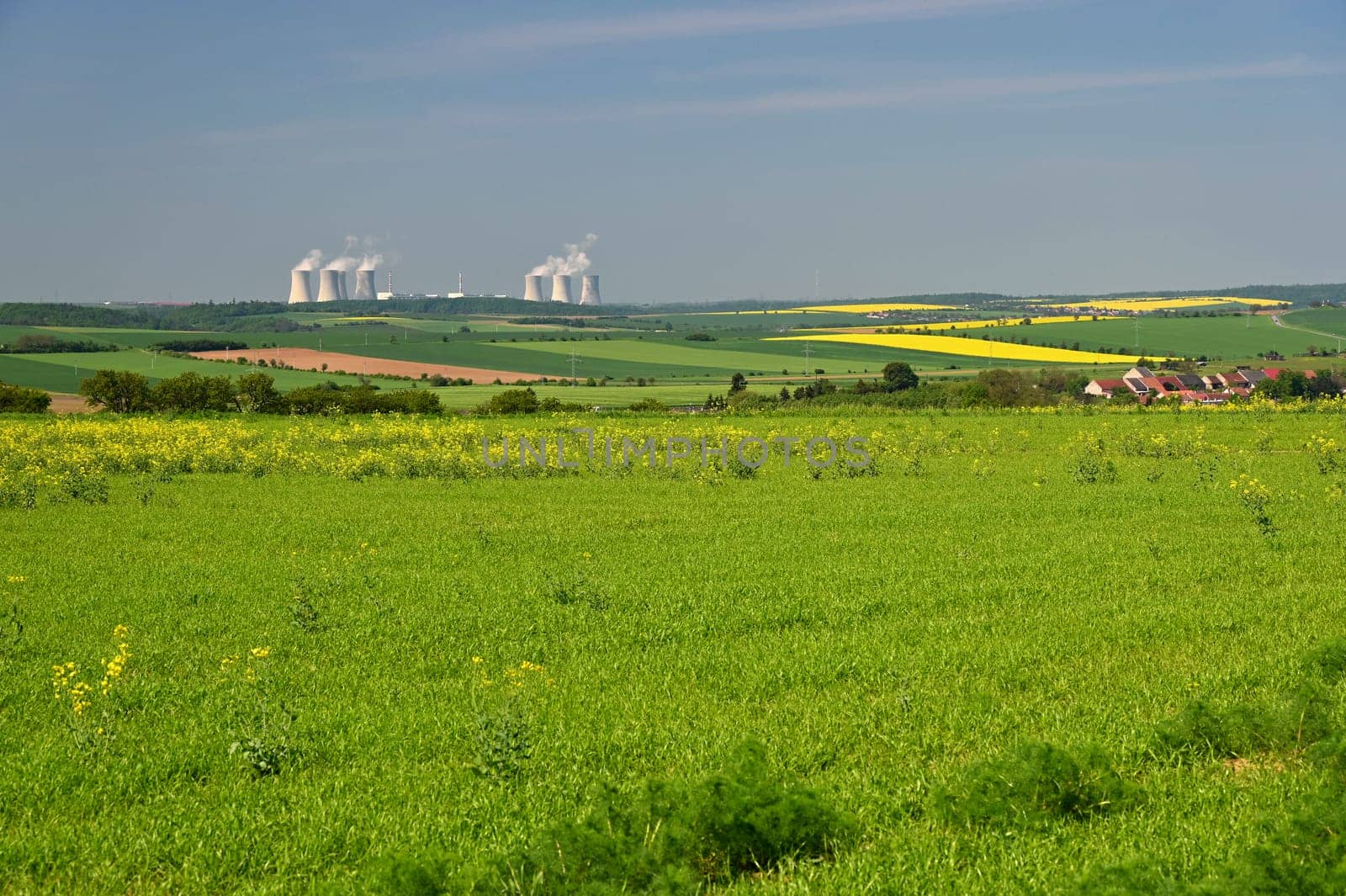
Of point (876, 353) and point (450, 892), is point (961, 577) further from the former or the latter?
point (876, 353)

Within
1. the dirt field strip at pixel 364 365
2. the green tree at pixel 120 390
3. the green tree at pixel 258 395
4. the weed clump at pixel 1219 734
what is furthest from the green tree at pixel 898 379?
the weed clump at pixel 1219 734

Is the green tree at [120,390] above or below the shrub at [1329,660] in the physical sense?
above

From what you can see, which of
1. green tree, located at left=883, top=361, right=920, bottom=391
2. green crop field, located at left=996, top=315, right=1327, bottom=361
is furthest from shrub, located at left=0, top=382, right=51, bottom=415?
green crop field, located at left=996, top=315, right=1327, bottom=361

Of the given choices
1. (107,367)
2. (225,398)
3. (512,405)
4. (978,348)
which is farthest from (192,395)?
(978,348)

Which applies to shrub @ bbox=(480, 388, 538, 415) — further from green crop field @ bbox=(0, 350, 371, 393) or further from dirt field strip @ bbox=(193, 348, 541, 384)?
dirt field strip @ bbox=(193, 348, 541, 384)

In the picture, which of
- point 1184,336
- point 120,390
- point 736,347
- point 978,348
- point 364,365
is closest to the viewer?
point 120,390

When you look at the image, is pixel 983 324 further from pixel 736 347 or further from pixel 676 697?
pixel 676 697

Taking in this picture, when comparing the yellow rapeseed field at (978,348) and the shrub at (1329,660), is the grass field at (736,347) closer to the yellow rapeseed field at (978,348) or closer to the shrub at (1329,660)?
the yellow rapeseed field at (978,348)
